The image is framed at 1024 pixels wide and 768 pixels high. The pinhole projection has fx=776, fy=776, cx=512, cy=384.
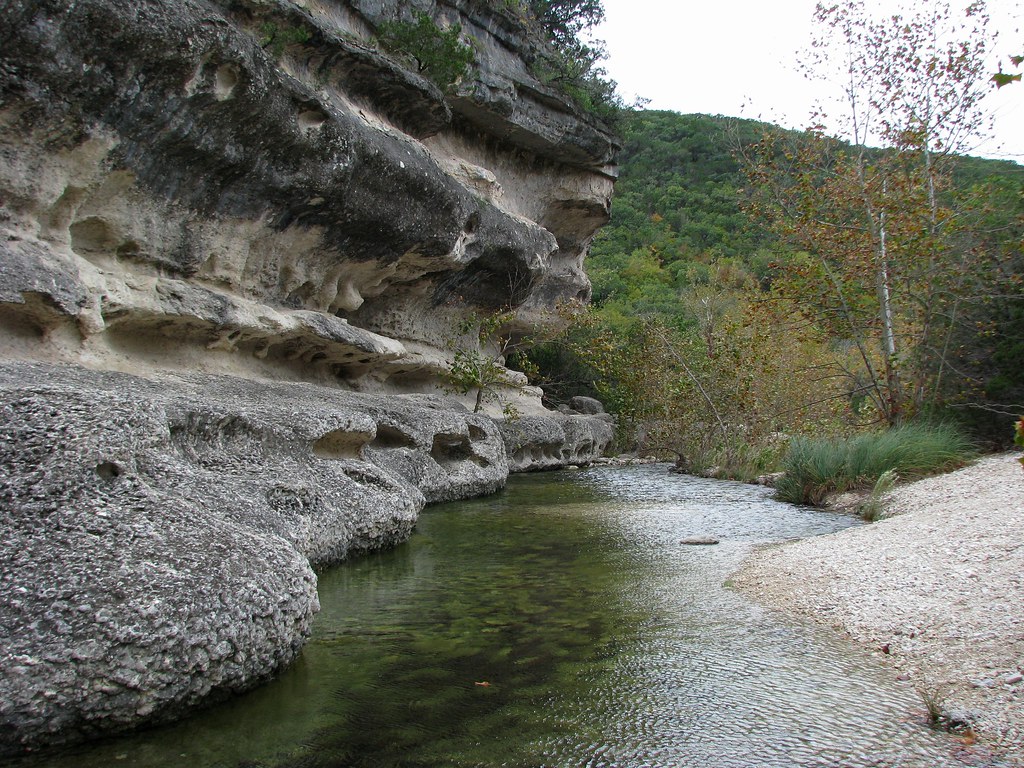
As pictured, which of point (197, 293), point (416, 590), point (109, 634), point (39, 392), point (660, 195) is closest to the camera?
point (109, 634)

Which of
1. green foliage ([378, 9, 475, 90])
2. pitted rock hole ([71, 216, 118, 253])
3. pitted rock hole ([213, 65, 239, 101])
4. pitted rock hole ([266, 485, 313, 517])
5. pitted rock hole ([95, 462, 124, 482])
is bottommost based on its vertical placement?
pitted rock hole ([266, 485, 313, 517])

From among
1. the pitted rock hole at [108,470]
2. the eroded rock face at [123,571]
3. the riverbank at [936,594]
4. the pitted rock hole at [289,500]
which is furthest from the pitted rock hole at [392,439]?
the pitted rock hole at [108,470]

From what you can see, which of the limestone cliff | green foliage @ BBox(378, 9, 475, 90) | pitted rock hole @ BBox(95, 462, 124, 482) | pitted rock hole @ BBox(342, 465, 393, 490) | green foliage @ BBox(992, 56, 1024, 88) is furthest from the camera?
green foliage @ BBox(378, 9, 475, 90)

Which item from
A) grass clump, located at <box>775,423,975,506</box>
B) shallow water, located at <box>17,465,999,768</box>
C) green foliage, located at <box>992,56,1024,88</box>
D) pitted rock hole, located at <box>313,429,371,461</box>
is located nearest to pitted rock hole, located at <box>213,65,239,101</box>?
pitted rock hole, located at <box>313,429,371,461</box>

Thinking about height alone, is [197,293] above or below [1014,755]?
above

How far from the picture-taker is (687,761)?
291 centimetres

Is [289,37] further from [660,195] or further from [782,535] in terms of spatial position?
[660,195]

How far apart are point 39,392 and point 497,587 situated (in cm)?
325

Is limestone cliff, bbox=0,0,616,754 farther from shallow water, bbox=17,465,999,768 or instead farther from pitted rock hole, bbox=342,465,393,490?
shallow water, bbox=17,465,999,768

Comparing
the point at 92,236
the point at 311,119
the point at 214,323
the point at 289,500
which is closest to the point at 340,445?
the point at 289,500

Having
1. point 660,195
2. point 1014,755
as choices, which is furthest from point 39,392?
point 660,195

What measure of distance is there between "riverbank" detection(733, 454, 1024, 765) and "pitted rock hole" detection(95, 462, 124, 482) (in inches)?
159

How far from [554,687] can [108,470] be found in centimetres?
257

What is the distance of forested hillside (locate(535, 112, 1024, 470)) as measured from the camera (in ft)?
44.0
